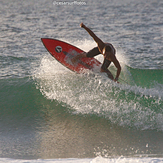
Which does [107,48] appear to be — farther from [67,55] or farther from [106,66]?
[67,55]

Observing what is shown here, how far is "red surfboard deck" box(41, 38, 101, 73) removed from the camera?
775 cm

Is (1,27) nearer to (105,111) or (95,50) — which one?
(95,50)

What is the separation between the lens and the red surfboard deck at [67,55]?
775cm

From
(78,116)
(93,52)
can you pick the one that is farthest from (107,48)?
(78,116)

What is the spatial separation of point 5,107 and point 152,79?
5.44m

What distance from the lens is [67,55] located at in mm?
7883

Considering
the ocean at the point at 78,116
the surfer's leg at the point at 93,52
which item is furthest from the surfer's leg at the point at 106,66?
the surfer's leg at the point at 93,52

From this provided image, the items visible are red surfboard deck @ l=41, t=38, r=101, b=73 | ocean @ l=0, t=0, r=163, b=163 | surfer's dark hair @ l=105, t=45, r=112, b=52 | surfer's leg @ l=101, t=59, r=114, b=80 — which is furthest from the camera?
red surfboard deck @ l=41, t=38, r=101, b=73

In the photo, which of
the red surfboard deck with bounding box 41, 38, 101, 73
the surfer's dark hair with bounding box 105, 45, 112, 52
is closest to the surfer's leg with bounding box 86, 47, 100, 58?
the red surfboard deck with bounding box 41, 38, 101, 73

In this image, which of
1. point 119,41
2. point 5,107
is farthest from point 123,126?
point 119,41

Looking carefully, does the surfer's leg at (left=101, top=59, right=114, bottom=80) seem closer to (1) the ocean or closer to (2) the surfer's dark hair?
(1) the ocean

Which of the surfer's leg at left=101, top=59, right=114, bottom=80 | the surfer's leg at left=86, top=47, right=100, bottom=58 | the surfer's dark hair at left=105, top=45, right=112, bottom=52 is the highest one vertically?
the surfer's dark hair at left=105, top=45, right=112, bottom=52

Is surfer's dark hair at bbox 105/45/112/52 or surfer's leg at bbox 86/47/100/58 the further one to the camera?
surfer's leg at bbox 86/47/100/58

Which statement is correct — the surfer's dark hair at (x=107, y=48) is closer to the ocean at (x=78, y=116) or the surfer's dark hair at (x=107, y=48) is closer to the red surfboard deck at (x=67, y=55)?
the ocean at (x=78, y=116)
